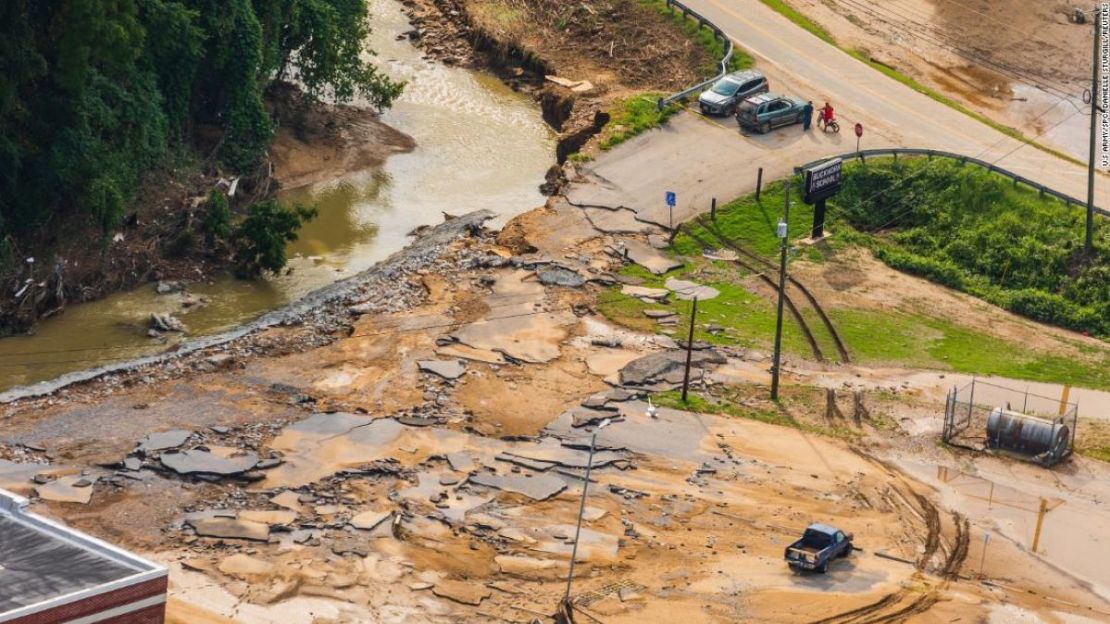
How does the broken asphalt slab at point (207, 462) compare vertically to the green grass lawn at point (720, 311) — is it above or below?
above

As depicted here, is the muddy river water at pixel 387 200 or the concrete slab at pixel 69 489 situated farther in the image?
the muddy river water at pixel 387 200

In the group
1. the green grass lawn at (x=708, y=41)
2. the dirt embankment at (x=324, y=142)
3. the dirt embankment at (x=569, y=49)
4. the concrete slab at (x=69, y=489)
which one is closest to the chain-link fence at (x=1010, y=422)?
the dirt embankment at (x=569, y=49)

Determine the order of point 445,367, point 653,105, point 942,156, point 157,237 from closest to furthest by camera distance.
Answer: point 445,367 → point 157,237 → point 942,156 → point 653,105

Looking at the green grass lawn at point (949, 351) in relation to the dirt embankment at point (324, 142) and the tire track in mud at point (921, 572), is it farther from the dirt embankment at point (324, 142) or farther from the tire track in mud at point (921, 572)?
the dirt embankment at point (324, 142)

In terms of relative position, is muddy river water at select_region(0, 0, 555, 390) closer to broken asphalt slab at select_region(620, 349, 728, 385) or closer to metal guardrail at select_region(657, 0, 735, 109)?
metal guardrail at select_region(657, 0, 735, 109)

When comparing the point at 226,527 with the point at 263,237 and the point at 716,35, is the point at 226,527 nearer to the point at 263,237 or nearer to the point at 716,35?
the point at 263,237

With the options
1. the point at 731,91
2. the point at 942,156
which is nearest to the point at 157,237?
the point at 731,91

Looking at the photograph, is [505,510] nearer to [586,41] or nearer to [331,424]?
[331,424]
